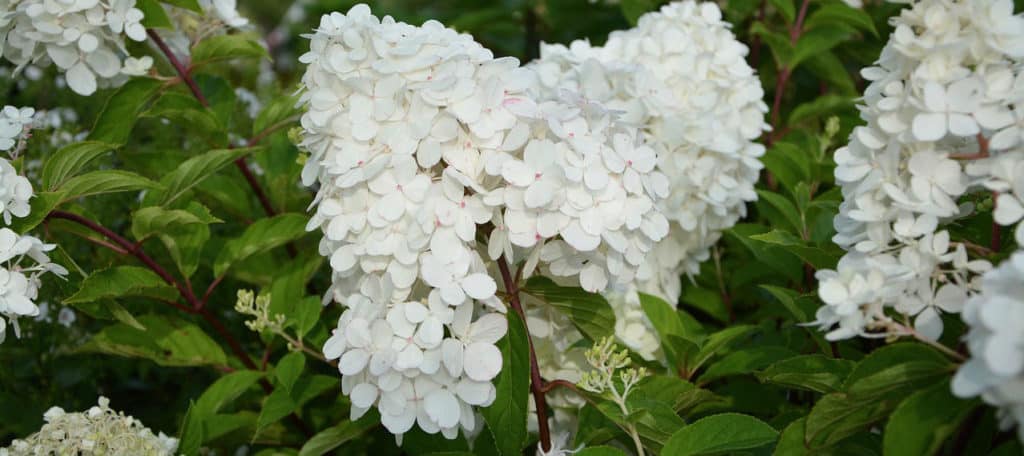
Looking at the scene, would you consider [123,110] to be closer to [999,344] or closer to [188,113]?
[188,113]

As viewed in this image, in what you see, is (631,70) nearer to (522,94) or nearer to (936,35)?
(522,94)

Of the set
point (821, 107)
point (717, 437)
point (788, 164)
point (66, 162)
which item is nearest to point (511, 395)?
point (717, 437)

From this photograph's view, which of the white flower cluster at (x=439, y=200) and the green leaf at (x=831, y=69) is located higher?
the white flower cluster at (x=439, y=200)

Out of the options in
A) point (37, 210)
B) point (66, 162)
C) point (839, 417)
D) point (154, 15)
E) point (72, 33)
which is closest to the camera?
point (839, 417)

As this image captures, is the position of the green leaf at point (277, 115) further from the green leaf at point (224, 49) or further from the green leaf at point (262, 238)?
the green leaf at point (262, 238)

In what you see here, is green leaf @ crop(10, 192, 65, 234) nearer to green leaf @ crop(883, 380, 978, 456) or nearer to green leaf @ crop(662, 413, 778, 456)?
green leaf @ crop(662, 413, 778, 456)

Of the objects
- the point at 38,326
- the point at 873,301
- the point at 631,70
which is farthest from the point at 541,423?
the point at 38,326

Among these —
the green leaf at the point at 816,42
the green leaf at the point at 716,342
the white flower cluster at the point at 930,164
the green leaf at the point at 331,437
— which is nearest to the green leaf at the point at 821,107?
the green leaf at the point at 816,42

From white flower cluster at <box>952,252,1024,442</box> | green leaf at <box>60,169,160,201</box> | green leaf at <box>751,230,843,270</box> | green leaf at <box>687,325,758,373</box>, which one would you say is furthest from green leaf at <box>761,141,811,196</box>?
green leaf at <box>60,169,160,201</box>
